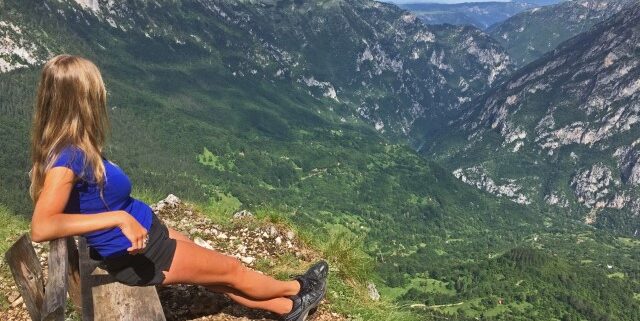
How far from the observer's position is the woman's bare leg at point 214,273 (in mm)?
6754

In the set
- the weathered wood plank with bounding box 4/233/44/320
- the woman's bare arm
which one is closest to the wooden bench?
the weathered wood plank with bounding box 4/233/44/320

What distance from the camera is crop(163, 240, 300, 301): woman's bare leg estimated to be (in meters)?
6.75

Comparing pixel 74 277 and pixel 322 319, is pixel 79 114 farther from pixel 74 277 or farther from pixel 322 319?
pixel 322 319

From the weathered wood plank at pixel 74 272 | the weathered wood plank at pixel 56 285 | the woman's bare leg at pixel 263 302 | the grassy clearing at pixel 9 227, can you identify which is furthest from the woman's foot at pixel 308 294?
the grassy clearing at pixel 9 227

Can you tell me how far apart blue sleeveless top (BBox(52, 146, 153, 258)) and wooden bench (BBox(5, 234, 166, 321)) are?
0.23 metres

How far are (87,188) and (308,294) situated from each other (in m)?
4.53

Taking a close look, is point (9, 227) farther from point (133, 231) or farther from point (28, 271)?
point (133, 231)

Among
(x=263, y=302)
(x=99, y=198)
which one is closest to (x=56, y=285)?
(x=99, y=198)

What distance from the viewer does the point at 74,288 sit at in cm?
670

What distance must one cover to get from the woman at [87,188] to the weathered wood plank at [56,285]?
18 centimetres

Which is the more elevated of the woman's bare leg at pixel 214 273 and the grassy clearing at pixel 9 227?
the woman's bare leg at pixel 214 273

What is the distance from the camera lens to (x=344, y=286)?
10680mm

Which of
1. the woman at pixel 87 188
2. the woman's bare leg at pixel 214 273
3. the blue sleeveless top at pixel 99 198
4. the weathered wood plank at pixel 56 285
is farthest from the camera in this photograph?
the woman's bare leg at pixel 214 273

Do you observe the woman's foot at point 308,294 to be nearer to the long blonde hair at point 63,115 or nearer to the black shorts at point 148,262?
the black shorts at point 148,262
